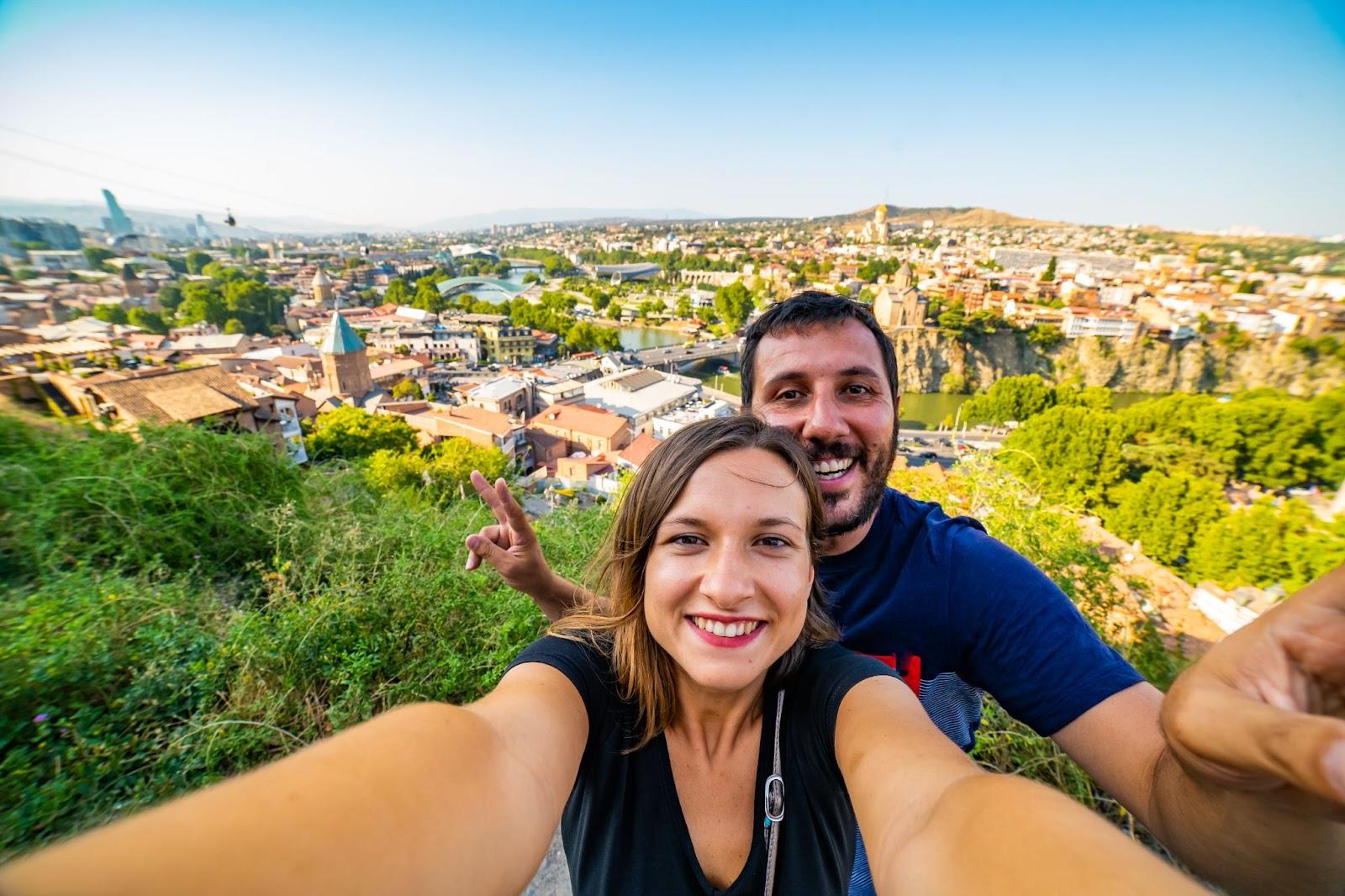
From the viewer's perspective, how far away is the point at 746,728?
3.19 feet

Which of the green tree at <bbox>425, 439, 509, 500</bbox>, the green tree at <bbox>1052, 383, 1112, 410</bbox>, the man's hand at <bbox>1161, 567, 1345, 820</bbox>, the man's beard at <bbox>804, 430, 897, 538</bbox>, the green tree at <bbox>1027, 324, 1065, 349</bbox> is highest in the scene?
the man's hand at <bbox>1161, 567, 1345, 820</bbox>

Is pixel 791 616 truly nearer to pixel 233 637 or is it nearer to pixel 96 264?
pixel 233 637

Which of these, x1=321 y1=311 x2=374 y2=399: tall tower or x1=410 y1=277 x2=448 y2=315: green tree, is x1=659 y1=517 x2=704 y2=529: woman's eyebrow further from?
x1=410 y1=277 x2=448 y2=315: green tree

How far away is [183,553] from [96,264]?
904 cm

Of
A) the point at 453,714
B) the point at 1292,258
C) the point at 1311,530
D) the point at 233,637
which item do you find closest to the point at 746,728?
the point at 453,714

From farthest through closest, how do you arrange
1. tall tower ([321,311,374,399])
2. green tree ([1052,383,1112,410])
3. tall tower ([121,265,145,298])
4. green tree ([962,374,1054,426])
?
green tree ([962,374,1054,426])
green tree ([1052,383,1112,410])
tall tower ([321,311,374,399])
tall tower ([121,265,145,298])

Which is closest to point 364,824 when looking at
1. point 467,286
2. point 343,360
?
point 343,360

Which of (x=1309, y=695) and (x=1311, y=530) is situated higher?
(x=1309, y=695)

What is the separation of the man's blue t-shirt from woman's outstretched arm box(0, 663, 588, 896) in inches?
30.0

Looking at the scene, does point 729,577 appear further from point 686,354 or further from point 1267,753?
point 686,354

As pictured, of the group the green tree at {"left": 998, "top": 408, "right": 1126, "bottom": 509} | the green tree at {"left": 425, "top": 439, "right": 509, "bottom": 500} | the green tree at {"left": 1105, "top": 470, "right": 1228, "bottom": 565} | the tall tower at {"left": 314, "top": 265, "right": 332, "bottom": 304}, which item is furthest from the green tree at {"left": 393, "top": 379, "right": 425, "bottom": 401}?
the green tree at {"left": 1105, "top": 470, "right": 1228, "bottom": 565}

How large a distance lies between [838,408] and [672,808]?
0.97m

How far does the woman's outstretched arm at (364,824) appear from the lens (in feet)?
1.18

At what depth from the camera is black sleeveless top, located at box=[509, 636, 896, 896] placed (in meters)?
0.84
